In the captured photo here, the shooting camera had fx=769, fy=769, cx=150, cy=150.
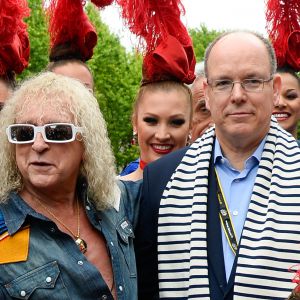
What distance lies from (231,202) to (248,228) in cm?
19

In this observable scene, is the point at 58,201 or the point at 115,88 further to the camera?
the point at 115,88

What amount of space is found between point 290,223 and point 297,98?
2.57m

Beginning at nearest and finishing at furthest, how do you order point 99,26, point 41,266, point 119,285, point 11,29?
point 41,266, point 119,285, point 11,29, point 99,26

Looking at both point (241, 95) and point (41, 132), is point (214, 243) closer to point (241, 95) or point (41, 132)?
point (241, 95)

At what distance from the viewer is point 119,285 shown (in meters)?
3.55

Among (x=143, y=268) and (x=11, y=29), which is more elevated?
(x=11, y=29)

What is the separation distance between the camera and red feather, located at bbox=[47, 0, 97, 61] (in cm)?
558

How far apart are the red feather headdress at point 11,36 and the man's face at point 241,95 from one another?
Answer: 58.2 inches

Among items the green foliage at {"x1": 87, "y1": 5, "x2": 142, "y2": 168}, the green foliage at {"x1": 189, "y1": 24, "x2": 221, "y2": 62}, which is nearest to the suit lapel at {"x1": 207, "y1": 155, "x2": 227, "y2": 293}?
the green foliage at {"x1": 87, "y1": 5, "x2": 142, "y2": 168}

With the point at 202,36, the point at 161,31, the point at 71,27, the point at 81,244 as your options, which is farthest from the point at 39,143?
the point at 202,36

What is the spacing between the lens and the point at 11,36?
4883 mm

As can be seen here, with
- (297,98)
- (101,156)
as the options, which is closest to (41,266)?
(101,156)

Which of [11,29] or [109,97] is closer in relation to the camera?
[11,29]

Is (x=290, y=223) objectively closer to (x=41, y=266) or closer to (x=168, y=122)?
(x=41, y=266)
